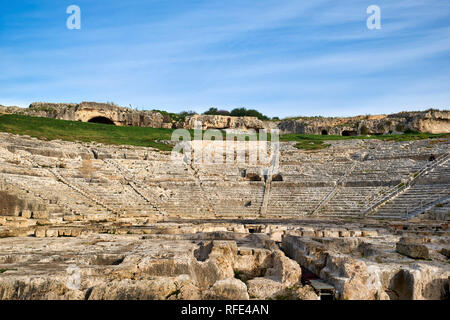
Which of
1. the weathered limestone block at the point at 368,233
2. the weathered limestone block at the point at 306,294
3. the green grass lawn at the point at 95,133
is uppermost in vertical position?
the green grass lawn at the point at 95,133

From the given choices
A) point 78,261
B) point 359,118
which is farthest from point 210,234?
point 359,118

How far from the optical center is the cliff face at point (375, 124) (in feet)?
160

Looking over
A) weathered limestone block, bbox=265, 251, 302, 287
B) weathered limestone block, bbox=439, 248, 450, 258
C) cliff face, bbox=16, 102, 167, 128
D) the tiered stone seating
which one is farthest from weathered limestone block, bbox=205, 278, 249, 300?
cliff face, bbox=16, 102, 167, 128

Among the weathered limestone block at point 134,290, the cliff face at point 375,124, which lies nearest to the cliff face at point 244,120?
the cliff face at point 375,124

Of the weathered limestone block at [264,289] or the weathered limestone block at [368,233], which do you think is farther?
the weathered limestone block at [368,233]

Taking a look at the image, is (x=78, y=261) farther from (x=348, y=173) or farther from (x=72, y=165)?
(x=348, y=173)

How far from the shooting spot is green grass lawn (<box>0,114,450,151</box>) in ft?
119

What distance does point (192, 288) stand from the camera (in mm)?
5457

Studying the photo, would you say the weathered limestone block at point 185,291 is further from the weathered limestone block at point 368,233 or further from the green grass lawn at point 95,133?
the green grass lawn at point 95,133

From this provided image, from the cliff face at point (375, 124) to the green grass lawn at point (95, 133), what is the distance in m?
7.66

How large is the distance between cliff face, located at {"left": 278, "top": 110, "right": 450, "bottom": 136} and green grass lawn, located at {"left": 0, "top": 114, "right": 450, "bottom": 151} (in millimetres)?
7657

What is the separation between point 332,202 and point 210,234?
1456 centimetres

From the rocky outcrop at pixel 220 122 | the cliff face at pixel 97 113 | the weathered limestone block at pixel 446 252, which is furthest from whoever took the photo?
the rocky outcrop at pixel 220 122

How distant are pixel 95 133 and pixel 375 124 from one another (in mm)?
38867
